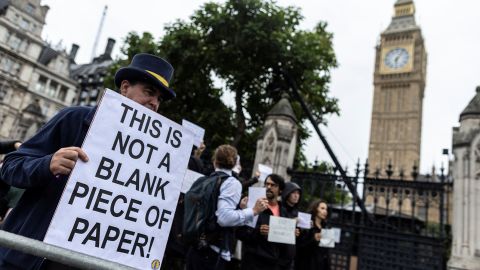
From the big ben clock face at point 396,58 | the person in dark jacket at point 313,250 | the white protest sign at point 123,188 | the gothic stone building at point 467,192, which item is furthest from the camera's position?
the big ben clock face at point 396,58

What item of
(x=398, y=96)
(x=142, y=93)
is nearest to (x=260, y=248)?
(x=142, y=93)

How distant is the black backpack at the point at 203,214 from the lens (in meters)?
3.46

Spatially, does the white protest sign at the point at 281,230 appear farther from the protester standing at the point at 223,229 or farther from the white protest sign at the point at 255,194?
the protester standing at the point at 223,229

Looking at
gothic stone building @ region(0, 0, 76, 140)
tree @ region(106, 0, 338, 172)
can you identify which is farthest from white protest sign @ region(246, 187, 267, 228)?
gothic stone building @ region(0, 0, 76, 140)

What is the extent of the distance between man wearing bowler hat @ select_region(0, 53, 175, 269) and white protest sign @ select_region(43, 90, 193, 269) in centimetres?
13

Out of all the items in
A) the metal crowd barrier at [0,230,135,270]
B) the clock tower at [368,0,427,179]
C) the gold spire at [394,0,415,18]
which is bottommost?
the metal crowd barrier at [0,230,135,270]

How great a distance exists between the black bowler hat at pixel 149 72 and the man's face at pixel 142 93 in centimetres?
3

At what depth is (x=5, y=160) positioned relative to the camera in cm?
184

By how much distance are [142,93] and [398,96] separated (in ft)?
266

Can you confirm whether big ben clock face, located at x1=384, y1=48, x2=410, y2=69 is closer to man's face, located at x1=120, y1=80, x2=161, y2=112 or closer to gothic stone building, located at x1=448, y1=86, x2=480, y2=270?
gothic stone building, located at x1=448, y1=86, x2=480, y2=270

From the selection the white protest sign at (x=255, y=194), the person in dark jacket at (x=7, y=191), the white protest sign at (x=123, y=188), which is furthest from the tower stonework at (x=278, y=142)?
the white protest sign at (x=123, y=188)

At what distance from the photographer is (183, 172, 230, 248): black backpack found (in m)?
3.46

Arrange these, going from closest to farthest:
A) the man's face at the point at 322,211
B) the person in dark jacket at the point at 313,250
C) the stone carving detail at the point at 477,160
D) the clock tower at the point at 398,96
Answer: the person in dark jacket at the point at 313,250 → the man's face at the point at 322,211 → the stone carving detail at the point at 477,160 → the clock tower at the point at 398,96

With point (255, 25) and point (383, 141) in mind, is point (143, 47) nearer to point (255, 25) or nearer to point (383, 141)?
point (255, 25)
